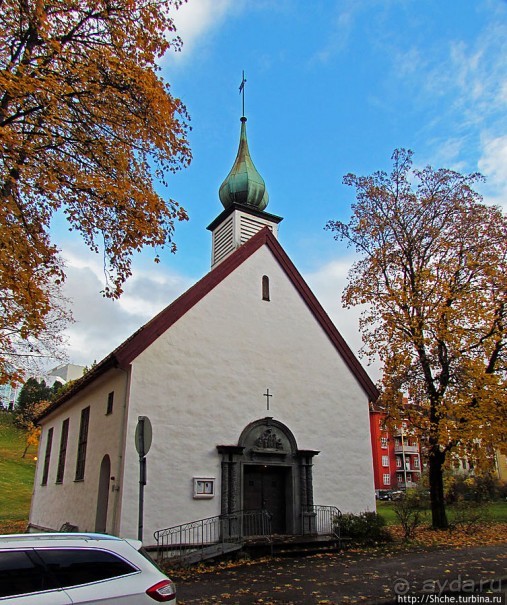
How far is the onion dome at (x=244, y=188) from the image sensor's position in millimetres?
21438

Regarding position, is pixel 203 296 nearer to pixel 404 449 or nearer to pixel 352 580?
pixel 352 580

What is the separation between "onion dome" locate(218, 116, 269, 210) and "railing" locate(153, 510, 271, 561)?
1222 centimetres

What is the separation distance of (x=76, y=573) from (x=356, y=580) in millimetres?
6646

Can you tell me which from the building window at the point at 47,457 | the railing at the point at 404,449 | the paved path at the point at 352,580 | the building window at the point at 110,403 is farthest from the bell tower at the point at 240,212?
the railing at the point at 404,449

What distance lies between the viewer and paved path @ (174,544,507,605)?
8.12 metres

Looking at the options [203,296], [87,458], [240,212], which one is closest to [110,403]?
[87,458]

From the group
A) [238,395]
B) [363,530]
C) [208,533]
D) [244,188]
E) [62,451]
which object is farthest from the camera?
[244,188]

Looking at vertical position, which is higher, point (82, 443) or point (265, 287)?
point (265, 287)

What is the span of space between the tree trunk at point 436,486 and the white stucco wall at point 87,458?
37.7 feet

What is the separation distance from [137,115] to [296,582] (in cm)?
913

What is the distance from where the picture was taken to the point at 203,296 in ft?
48.9

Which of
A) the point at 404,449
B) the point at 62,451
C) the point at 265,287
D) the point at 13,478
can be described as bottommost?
the point at 13,478

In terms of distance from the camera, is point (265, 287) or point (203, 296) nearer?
point (203, 296)

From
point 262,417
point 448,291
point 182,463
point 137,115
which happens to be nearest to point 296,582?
point 182,463
